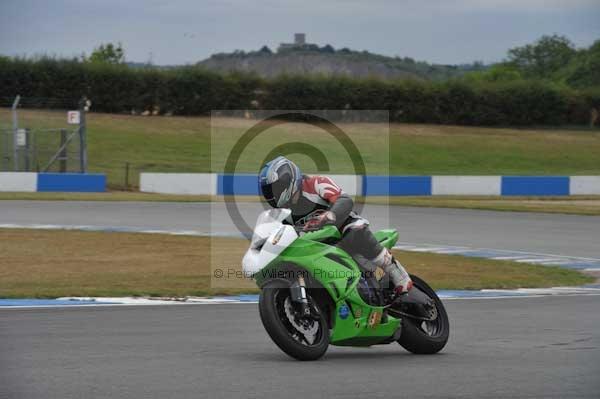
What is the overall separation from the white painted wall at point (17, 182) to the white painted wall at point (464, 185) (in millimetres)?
13356

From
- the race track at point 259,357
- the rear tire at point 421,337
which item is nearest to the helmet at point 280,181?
the race track at point 259,357

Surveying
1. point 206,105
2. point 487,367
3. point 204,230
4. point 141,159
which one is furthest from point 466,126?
point 487,367

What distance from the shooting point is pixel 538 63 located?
84625 mm

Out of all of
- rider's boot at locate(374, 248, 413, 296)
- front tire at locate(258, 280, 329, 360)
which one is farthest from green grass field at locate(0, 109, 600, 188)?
front tire at locate(258, 280, 329, 360)

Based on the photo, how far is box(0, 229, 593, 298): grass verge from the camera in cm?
1211

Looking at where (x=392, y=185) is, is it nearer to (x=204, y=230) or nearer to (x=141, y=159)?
(x=141, y=159)

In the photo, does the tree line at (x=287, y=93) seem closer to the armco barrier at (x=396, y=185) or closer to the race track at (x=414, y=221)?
the armco barrier at (x=396, y=185)

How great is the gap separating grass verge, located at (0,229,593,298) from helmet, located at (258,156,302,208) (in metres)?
5.00

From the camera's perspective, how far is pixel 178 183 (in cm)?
3216

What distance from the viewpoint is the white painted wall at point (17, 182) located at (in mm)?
29734

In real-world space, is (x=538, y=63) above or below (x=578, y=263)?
above

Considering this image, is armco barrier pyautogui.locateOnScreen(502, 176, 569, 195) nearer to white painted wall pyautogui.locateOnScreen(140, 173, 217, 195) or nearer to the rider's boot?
white painted wall pyautogui.locateOnScreen(140, 173, 217, 195)

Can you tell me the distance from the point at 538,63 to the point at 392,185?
5516cm

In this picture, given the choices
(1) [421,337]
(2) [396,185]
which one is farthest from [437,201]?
(1) [421,337]
